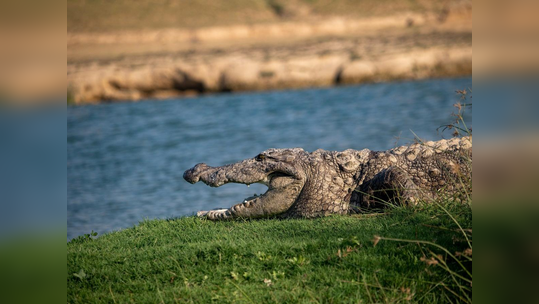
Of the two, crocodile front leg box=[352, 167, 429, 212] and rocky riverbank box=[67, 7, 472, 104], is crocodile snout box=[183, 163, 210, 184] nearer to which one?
crocodile front leg box=[352, 167, 429, 212]

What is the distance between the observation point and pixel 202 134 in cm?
2227

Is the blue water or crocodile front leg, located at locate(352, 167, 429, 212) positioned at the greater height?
crocodile front leg, located at locate(352, 167, 429, 212)

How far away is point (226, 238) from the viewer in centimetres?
541

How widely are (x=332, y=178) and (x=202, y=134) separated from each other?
52.9 feet

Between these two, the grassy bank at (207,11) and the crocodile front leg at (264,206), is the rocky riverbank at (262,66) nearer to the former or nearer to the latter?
the grassy bank at (207,11)

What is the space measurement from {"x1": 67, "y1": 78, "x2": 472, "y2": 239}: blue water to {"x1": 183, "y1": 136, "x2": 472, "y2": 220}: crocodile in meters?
4.01

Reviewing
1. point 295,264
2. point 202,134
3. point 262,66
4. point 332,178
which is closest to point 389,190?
point 332,178

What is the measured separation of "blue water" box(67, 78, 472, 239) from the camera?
12719 mm

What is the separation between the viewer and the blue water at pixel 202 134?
41.7 ft

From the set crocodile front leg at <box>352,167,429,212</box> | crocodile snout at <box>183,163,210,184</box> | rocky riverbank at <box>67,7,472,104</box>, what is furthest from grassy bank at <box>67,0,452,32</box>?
crocodile front leg at <box>352,167,429,212</box>

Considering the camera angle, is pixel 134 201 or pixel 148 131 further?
pixel 148 131
